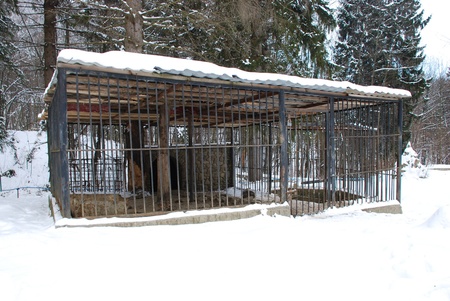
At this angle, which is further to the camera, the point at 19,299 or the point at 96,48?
the point at 96,48

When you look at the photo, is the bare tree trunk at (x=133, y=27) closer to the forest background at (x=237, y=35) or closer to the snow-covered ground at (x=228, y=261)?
the forest background at (x=237, y=35)

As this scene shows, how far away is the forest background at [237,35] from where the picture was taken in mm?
9023

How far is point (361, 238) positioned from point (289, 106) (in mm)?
4054

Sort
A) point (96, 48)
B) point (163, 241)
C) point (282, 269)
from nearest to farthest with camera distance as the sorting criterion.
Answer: point (282, 269), point (163, 241), point (96, 48)

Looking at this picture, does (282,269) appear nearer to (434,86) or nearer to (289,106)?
(289,106)

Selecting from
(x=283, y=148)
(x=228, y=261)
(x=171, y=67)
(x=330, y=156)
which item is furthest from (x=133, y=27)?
(x=228, y=261)

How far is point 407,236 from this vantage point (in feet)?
13.8

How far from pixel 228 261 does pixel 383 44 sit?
1865 centimetres

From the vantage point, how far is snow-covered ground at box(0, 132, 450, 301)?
2.90m

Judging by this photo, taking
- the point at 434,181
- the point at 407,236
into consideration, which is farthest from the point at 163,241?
the point at 434,181

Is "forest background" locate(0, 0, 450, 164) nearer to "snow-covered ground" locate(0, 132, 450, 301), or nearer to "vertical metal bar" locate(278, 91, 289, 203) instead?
"vertical metal bar" locate(278, 91, 289, 203)

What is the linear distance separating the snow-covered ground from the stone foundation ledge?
12cm

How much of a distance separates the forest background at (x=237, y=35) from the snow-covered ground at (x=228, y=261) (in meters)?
6.01

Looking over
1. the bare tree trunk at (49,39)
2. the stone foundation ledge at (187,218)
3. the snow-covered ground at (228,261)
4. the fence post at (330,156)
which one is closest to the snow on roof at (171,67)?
the fence post at (330,156)
